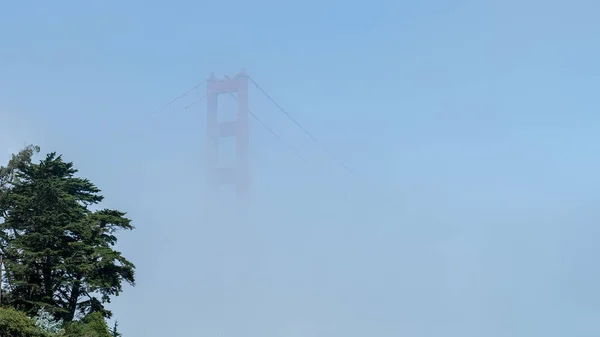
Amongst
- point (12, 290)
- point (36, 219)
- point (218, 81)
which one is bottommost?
point (12, 290)

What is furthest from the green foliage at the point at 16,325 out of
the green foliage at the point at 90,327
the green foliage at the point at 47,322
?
the green foliage at the point at 90,327

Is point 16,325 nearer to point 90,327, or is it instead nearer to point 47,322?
point 47,322

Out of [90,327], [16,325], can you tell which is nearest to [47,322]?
[16,325]

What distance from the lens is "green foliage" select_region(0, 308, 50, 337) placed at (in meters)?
37.5

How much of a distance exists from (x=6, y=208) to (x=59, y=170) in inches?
167

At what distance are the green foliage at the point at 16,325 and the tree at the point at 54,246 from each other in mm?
3920

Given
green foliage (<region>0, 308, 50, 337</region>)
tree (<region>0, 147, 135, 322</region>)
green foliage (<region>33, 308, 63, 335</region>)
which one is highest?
tree (<region>0, 147, 135, 322</region>)

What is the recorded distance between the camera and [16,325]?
37.8m

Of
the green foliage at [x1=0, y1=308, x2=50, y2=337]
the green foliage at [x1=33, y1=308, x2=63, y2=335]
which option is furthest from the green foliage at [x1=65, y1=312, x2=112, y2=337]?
the green foliage at [x1=0, y1=308, x2=50, y2=337]

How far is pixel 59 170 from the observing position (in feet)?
162

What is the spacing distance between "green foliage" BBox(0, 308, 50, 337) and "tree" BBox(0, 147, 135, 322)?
392 centimetres

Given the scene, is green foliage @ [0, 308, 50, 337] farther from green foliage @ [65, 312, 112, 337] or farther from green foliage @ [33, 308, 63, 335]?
green foliage @ [65, 312, 112, 337]

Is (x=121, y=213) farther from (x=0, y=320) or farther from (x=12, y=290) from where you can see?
(x=0, y=320)

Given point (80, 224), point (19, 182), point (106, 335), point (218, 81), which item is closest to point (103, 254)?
point (80, 224)
